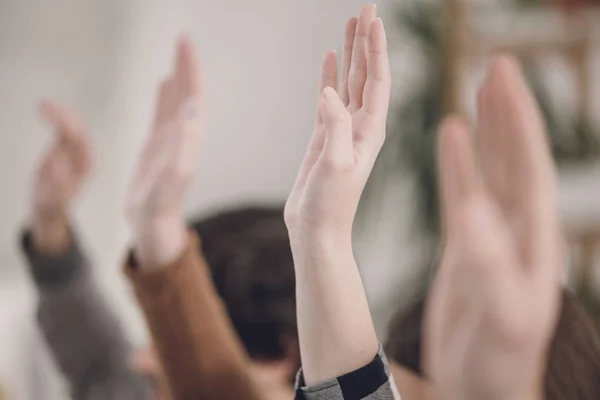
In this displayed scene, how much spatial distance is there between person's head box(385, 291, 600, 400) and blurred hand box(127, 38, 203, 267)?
6.3 inches

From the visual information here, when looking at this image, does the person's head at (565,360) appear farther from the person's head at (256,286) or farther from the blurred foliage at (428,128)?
the blurred foliage at (428,128)

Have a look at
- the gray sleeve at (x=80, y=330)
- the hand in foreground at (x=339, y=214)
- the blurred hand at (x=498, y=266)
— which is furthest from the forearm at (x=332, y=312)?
the gray sleeve at (x=80, y=330)

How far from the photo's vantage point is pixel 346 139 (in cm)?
26

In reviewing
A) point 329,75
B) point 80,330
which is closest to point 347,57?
point 329,75

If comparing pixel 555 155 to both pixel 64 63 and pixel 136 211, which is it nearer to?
pixel 136 211

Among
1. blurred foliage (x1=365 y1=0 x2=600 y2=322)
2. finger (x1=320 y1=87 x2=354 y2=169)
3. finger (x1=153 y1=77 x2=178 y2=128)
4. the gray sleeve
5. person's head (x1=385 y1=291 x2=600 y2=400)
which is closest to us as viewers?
finger (x1=320 y1=87 x2=354 y2=169)

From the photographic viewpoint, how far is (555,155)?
2.35 feet

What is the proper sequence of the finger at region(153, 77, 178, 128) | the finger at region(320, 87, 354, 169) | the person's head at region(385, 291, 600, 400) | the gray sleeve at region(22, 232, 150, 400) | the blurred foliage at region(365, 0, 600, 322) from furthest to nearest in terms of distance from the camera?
the blurred foliage at region(365, 0, 600, 322), the gray sleeve at region(22, 232, 150, 400), the finger at region(153, 77, 178, 128), the person's head at region(385, 291, 600, 400), the finger at region(320, 87, 354, 169)

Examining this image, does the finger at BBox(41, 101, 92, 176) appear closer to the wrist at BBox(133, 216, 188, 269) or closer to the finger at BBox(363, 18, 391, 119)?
the wrist at BBox(133, 216, 188, 269)

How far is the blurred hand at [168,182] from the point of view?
420 mm

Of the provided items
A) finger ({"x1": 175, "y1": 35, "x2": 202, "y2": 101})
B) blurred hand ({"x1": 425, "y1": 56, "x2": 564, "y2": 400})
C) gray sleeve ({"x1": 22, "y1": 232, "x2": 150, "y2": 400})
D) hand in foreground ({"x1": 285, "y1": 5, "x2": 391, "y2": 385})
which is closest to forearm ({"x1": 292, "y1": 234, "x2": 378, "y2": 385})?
hand in foreground ({"x1": 285, "y1": 5, "x2": 391, "y2": 385})

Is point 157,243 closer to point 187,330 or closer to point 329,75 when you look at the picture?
point 187,330

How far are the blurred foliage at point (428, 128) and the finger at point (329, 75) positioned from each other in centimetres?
33

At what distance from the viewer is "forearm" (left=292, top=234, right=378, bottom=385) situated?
264mm
